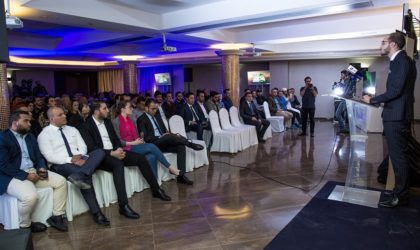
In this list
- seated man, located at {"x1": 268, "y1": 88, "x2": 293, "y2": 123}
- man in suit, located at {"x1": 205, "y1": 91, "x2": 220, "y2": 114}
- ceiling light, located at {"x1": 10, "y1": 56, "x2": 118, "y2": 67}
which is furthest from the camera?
ceiling light, located at {"x1": 10, "y1": 56, "x2": 118, "y2": 67}

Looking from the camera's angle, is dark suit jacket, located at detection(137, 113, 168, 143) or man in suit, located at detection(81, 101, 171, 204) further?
dark suit jacket, located at detection(137, 113, 168, 143)

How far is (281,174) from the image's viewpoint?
5.09 meters

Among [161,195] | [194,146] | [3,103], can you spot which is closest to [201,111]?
[194,146]

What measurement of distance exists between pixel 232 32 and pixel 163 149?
5.05 meters

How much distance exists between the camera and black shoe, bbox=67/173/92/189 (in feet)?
10.8

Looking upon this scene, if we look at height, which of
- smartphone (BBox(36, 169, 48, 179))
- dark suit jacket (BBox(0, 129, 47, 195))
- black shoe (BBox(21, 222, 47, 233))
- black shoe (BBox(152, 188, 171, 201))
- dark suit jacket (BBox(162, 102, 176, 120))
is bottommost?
black shoe (BBox(21, 222, 47, 233))

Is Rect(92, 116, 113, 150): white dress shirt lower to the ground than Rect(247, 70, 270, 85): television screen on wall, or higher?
lower

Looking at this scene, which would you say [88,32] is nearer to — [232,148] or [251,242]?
[232,148]

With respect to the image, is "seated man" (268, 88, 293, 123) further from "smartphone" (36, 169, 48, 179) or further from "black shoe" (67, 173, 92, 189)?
"smartphone" (36, 169, 48, 179)

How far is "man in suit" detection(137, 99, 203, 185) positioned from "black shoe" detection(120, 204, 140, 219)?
1.20m

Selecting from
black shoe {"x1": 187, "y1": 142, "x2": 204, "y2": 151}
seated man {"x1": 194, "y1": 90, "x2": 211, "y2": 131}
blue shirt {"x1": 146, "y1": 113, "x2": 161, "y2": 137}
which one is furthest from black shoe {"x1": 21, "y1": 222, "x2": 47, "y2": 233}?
seated man {"x1": 194, "y1": 90, "x2": 211, "y2": 131}

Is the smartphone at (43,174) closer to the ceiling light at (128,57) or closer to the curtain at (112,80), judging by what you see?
the ceiling light at (128,57)

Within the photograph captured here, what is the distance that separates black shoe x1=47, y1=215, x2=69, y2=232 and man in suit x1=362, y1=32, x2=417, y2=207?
128 inches

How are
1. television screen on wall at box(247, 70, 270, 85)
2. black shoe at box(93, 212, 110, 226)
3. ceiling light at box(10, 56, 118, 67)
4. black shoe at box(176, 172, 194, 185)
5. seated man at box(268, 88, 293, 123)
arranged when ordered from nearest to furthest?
black shoe at box(93, 212, 110, 226) → black shoe at box(176, 172, 194, 185) → seated man at box(268, 88, 293, 123) → ceiling light at box(10, 56, 118, 67) → television screen on wall at box(247, 70, 270, 85)
